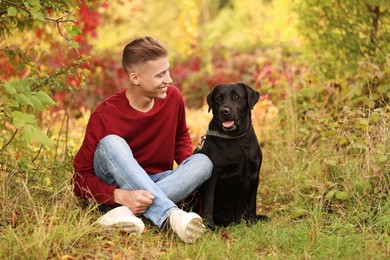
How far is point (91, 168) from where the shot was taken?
413 cm

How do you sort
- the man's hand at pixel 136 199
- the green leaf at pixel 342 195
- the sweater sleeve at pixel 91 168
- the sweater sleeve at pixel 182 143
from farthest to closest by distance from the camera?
1. the sweater sleeve at pixel 182 143
2. the green leaf at pixel 342 195
3. the sweater sleeve at pixel 91 168
4. the man's hand at pixel 136 199

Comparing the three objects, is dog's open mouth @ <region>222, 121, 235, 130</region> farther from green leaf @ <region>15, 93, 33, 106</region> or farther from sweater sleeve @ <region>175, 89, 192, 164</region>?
green leaf @ <region>15, 93, 33, 106</region>

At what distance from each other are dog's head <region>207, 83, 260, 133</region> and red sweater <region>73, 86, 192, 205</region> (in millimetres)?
279

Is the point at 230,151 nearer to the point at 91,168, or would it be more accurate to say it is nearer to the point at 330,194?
the point at 330,194

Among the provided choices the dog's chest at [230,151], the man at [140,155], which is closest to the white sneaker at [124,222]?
the man at [140,155]

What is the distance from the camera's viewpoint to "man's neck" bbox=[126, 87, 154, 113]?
163 inches

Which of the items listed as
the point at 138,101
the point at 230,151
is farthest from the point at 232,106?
the point at 138,101

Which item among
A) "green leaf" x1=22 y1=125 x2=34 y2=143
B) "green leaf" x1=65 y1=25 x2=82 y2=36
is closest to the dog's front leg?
"green leaf" x1=65 y1=25 x2=82 y2=36

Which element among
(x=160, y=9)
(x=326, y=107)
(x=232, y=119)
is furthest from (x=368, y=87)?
(x=160, y=9)

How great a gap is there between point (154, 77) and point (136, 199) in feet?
2.82

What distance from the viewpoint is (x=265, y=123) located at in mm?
7027

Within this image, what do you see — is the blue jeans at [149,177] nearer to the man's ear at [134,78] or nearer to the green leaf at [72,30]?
the man's ear at [134,78]

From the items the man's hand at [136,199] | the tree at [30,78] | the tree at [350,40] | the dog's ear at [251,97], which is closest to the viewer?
the tree at [30,78]

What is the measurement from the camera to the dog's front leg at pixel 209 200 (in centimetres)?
415
